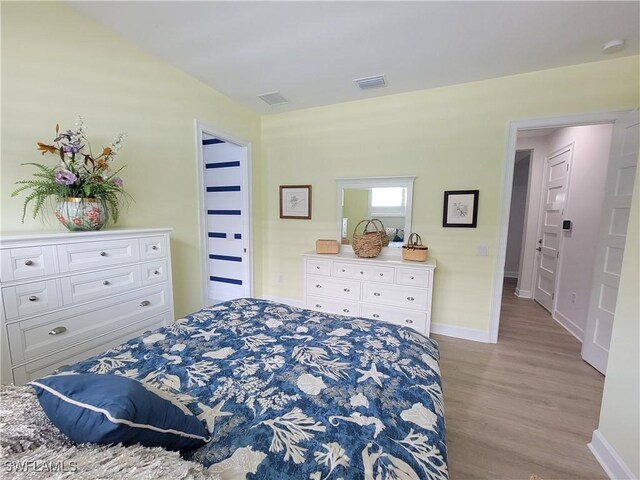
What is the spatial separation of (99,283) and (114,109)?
1.39 metres

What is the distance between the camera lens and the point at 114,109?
2133 mm

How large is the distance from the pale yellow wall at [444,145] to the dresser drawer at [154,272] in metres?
1.88

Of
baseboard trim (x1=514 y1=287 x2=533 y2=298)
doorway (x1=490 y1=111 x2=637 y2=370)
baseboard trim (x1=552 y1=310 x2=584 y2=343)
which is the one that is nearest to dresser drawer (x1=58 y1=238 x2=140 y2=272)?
doorway (x1=490 y1=111 x2=637 y2=370)

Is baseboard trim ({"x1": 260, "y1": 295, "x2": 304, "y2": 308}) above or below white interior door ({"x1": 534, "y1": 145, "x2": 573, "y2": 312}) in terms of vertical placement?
below

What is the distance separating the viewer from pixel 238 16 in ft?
6.22

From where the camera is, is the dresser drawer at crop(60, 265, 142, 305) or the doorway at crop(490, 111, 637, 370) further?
the doorway at crop(490, 111, 637, 370)

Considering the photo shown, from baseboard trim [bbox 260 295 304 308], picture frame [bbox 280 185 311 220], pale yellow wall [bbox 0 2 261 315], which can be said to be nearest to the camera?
pale yellow wall [bbox 0 2 261 315]

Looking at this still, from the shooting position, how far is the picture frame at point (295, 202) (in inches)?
143

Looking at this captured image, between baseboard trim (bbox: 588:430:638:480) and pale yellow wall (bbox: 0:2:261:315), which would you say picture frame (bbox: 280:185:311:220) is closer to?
pale yellow wall (bbox: 0:2:261:315)

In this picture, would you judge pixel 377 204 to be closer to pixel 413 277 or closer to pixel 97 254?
pixel 413 277

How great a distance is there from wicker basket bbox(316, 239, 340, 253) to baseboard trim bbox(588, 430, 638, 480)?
2.47 metres

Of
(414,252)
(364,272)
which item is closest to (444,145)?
(414,252)

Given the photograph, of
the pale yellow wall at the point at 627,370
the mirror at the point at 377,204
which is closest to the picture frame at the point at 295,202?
the mirror at the point at 377,204

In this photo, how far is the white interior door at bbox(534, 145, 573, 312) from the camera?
3.73 m
